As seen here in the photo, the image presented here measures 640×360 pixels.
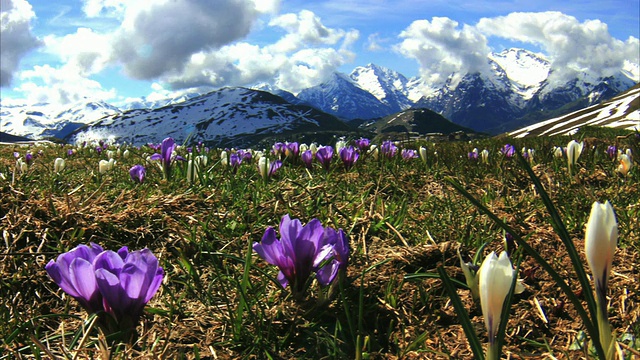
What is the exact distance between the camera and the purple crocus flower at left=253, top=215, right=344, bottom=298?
216 cm

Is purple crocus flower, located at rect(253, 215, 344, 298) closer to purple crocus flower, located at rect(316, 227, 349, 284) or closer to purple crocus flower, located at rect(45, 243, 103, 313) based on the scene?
purple crocus flower, located at rect(316, 227, 349, 284)

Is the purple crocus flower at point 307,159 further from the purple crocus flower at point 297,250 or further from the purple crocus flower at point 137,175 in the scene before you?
the purple crocus flower at point 297,250

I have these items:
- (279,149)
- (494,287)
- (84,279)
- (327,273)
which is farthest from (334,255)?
(279,149)

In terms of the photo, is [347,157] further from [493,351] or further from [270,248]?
[493,351]

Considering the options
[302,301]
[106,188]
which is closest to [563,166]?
[302,301]

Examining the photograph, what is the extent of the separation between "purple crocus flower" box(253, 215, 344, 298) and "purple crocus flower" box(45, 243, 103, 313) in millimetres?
700

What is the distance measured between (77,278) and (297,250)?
37.4 inches

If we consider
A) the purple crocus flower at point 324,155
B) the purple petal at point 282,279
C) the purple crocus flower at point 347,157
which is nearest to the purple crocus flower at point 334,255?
the purple petal at point 282,279

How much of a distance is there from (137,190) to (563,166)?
5.23m

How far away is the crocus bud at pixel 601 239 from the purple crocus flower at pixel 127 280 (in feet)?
5.24

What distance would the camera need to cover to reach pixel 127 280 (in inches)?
72.3

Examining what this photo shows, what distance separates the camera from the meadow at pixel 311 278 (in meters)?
2.09

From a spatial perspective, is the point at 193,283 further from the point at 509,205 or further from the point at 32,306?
the point at 509,205

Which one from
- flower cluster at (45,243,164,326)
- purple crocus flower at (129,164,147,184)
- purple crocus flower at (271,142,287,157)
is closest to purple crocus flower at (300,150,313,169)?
purple crocus flower at (271,142,287,157)
